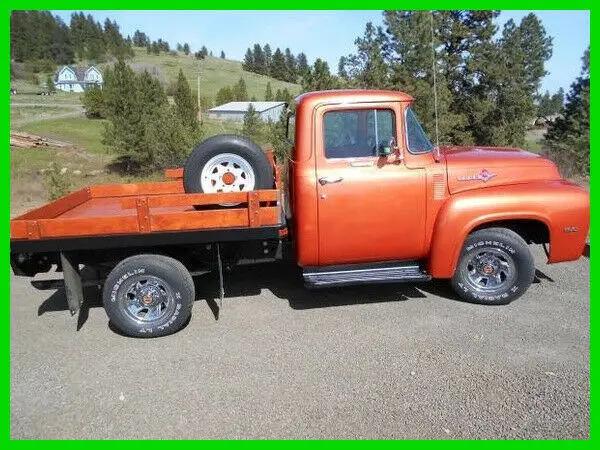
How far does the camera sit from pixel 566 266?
18.2 feet

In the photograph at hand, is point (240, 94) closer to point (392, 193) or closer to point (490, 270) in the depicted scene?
point (392, 193)

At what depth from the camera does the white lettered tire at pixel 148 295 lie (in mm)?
4082

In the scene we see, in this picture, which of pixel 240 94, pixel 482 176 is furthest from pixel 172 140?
pixel 240 94

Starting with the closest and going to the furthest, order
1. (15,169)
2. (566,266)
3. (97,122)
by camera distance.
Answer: (566,266)
(15,169)
(97,122)

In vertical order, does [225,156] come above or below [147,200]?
above

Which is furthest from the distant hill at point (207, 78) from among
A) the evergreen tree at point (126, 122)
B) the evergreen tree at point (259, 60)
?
the evergreen tree at point (126, 122)

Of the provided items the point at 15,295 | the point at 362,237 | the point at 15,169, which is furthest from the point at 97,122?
the point at 362,237

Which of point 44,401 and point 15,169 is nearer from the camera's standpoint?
point 44,401

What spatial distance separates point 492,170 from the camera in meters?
4.45

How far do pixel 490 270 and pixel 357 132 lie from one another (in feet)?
6.73

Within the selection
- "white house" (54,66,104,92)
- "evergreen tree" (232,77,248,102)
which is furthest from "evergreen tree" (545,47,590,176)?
"white house" (54,66,104,92)

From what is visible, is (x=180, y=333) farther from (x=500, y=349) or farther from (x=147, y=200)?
(x=500, y=349)

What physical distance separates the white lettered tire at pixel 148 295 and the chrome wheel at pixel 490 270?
9.66 feet

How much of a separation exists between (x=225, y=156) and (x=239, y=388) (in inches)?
87.7
